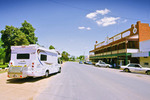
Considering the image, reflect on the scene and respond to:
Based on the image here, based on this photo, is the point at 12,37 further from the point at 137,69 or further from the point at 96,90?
the point at 96,90

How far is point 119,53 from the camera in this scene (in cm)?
2794

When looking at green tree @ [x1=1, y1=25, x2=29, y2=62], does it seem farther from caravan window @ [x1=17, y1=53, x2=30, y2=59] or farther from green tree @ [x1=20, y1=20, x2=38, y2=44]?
caravan window @ [x1=17, y1=53, x2=30, y2=59]

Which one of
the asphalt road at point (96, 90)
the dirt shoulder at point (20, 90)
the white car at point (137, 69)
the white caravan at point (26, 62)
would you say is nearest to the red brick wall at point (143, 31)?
the white car at point (137, 69)

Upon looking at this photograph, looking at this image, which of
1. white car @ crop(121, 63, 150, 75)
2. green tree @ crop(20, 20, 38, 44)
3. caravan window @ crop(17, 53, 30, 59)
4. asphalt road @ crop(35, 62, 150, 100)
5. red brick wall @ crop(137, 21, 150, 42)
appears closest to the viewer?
asphalt road @ crop(35, 62, 150, 100)

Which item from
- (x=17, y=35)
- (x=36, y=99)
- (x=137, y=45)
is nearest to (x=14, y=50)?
(x=36, y=99)

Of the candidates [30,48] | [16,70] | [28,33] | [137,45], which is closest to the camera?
[16,70]

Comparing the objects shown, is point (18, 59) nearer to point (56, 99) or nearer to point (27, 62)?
point (27, 62)

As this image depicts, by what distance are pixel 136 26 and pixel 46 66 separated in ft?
81.2

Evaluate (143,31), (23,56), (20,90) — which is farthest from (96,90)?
(143,31)

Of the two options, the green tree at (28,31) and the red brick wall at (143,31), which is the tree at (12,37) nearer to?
the green tree at (28,31)

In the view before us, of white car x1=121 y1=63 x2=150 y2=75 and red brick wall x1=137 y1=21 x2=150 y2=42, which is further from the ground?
red brick wall x1=137 y1=21 x2=150 y2=42

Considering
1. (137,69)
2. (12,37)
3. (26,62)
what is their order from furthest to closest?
1. (12,37)
2. (137,69)
3. (26,62)

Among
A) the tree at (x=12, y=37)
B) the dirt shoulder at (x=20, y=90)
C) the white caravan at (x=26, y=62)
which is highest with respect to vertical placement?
the tree at (x=12, y=37)

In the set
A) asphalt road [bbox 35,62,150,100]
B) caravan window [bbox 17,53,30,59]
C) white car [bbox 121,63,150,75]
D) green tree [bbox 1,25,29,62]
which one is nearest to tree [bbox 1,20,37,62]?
green tree [bbox 1,25,29,62]
